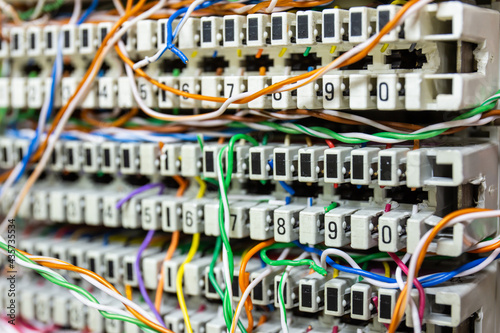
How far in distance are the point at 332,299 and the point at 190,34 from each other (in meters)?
0.49

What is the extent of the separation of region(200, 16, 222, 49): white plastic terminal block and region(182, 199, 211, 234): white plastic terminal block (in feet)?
0.90

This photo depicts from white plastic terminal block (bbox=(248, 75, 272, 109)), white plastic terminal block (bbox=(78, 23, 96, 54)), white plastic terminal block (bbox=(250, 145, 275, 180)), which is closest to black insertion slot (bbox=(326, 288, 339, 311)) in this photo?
white plastic terminal block (bbox=(250, 145, 275, 180))

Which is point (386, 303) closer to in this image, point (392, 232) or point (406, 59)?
point (392, 232)

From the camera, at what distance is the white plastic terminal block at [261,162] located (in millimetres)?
970

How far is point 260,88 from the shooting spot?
0.95 m

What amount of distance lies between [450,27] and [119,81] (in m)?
0.59

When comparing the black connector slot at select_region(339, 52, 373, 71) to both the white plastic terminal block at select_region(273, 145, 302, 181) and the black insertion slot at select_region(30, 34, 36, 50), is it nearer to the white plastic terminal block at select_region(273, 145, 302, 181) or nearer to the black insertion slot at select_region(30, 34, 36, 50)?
the white plastic terminal block at select_region(273, 145, 302, 181)

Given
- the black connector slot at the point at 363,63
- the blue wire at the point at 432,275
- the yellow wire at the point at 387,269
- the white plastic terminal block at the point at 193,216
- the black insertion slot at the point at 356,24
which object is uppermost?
the black insertion slot at the point at 356,24

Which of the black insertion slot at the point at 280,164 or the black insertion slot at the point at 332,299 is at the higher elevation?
the black insertion slot at the point at 280,164

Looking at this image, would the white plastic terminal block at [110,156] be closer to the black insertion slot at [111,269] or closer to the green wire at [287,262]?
the black insertion slot at [111,269]

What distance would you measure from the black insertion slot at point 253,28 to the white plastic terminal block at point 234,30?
0.07 ft

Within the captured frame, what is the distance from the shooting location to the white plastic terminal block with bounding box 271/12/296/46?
913 millimetres

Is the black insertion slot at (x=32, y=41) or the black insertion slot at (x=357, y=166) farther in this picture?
the black insertion slot at (x=32, y=41)

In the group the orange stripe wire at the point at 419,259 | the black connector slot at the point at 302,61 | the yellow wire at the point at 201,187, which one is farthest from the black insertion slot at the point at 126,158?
the orange stripe wire at the point at 419,259
